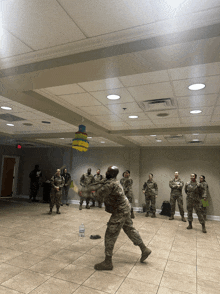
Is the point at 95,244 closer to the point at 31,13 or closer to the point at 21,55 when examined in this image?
the point at 21,55

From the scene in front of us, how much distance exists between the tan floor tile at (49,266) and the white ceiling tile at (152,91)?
3.08 meters

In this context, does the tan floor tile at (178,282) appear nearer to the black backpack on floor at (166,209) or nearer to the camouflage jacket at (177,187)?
the camouflage jacket at (177,187)

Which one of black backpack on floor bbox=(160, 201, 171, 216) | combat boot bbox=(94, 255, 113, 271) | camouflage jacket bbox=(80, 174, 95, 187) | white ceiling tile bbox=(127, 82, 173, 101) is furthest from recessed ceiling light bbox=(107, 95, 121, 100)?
black backpack on floor bbox=(160, 201, 171, 216)

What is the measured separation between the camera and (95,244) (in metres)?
4.29

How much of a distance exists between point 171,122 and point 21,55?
395 cm

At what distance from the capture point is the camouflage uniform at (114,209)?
10.3 ft

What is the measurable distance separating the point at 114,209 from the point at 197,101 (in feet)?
8.19

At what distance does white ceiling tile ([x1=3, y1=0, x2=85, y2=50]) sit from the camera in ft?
5.64

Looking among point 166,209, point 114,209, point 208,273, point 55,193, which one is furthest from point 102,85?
point 166,209

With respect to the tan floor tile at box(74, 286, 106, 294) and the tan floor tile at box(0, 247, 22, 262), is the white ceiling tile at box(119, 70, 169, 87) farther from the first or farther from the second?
the tan floor tile at box(0, 247, 22, 262)

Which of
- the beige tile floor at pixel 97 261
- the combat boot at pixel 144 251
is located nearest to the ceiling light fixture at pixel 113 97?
the combat boot at pixel 144 251

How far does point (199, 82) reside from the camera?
9.91ft

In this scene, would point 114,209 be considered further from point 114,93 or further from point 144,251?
point 114,93

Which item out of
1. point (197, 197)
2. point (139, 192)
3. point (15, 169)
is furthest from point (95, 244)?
point (15, 169)
